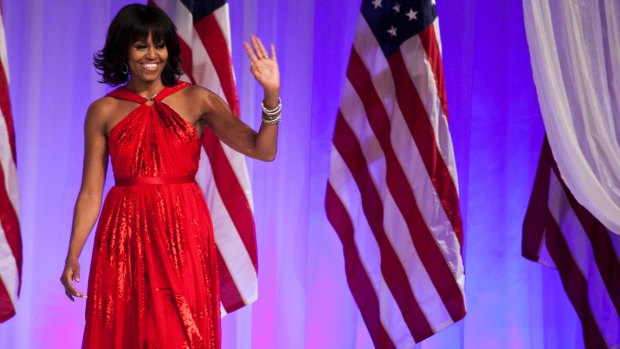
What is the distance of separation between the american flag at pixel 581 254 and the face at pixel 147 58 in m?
1.64

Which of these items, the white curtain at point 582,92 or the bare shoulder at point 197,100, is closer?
the bare shoulder at point 197,100

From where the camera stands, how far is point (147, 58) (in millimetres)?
2695

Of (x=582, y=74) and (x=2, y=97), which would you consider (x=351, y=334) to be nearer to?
(x=582, y=74)

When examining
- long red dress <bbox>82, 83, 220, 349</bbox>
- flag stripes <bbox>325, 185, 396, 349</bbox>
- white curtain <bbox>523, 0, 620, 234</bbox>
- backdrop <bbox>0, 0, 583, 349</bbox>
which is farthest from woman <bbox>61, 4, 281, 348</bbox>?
white curtain <bbox>523, 0, 620, 234</bbox>

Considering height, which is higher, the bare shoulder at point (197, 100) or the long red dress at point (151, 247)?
the bare shoulder at point (197, 100)

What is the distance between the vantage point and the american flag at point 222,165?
3277mm

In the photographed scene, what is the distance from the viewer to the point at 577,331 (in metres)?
3.77

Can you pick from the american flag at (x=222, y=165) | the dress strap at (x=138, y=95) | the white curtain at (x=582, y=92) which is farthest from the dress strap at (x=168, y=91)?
the white curtain at (x=582, y=92)

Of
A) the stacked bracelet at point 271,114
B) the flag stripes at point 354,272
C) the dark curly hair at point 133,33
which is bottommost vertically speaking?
the flag stripes at point 354,272

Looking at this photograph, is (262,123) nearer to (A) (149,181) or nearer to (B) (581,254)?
(A) (149,181)

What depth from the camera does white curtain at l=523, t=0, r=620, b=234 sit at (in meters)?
3.19

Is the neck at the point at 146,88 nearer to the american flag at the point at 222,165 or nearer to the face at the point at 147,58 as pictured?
the face at the point at 147,58

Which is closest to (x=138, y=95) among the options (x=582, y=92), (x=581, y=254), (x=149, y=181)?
(x=149, y=181)

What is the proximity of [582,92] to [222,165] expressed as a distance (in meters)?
1.39
